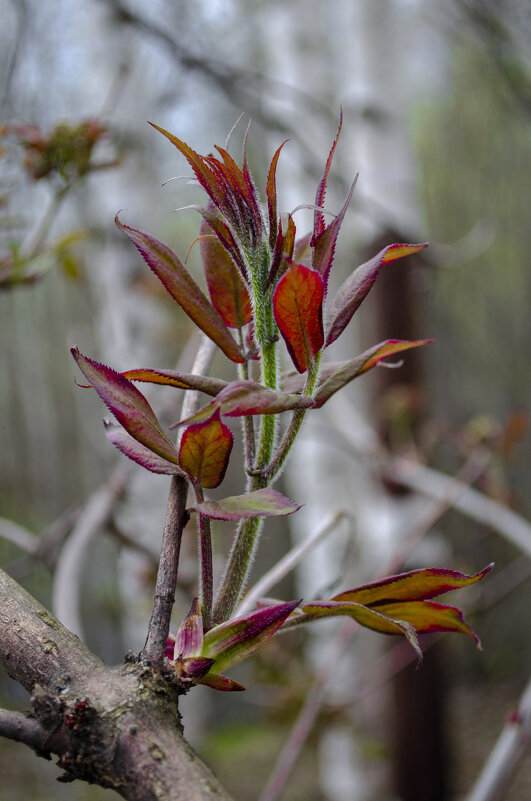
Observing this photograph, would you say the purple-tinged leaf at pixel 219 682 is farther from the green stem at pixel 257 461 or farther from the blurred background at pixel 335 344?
the blurred background at pixel 335 344

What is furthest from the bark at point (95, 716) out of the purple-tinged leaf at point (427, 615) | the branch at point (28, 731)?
the purple-tinged leaf at point (427, 615)

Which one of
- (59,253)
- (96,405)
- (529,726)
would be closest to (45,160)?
(59,253)

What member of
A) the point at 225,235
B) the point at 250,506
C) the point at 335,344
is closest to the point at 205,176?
the point at 225,235

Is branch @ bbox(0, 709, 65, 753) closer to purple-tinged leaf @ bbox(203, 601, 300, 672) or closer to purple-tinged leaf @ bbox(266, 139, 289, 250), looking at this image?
purple-tinged leaf @ bbox(203, 601, 300, 672)

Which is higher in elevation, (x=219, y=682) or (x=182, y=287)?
(x=182, y=287)

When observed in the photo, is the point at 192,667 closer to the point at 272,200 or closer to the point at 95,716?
the point at 95,716

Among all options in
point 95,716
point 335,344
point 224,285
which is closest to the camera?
point 95,716
